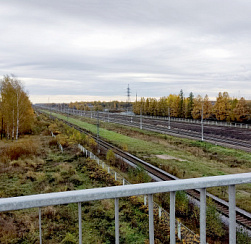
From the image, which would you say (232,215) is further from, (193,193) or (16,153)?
(16,153)

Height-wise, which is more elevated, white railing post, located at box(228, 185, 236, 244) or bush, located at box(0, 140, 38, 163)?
white railing post, located at box(228, 185, 236, 244)

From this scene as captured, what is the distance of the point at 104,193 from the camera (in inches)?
69.9

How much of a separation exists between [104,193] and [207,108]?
6897 cm

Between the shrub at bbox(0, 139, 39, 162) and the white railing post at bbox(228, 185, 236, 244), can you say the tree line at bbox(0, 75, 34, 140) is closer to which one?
the shrub at bbox(0, 139, 39, 162)

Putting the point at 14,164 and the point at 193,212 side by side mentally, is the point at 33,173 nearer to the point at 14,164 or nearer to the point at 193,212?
the point at 14,164

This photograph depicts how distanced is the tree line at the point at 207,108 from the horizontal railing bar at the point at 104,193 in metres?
52.5

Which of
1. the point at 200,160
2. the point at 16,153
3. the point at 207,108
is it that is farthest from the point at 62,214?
the point at 207,108

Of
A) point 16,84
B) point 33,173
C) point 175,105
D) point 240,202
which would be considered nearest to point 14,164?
point 33,173

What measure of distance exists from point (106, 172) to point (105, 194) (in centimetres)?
1795

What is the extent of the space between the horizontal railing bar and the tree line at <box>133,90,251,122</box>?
52.5m

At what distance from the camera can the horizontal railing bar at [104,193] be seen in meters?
1.64

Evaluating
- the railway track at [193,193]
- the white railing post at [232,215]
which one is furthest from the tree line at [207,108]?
the white railing post at [232,215]

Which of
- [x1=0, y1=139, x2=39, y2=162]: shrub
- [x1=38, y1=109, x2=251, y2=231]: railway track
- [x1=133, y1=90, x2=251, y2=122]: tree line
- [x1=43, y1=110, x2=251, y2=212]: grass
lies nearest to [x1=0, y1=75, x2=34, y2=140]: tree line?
[x1=0, y1=139, x2=39, y2=162]: shrub

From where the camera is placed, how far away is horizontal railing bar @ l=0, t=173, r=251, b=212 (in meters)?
1.64
